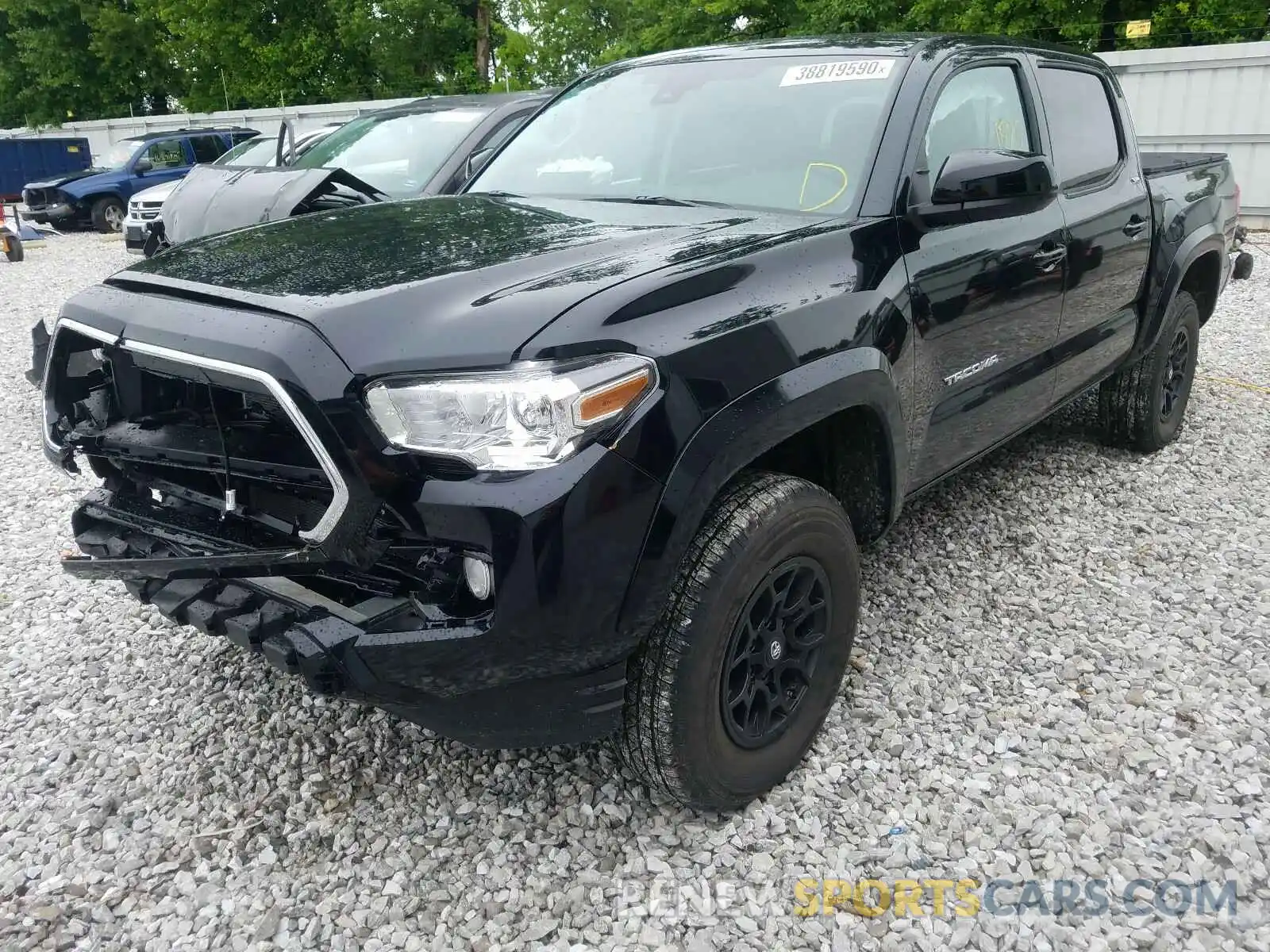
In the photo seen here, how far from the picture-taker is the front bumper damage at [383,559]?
183 cm

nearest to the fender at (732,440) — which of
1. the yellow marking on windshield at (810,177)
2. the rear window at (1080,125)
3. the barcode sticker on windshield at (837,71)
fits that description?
the yellow marking on windshield at (810,177)

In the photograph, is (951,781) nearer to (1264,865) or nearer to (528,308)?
(1264,865)

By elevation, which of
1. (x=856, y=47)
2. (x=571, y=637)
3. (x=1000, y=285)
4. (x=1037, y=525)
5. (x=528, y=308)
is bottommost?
(x=1037, y=525)

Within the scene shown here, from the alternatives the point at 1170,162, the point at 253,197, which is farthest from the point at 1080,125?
the point at 253,197

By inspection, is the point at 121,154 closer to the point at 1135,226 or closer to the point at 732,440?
the point at 1135,226

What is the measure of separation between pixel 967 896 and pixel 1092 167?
293 centimetres

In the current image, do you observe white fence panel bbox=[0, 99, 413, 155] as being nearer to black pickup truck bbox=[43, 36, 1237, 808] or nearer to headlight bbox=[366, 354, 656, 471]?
black pickup truck bbox=[43, 36, 1237, 808]

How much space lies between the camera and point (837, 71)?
3049 millimetres

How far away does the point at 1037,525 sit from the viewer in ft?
13.4

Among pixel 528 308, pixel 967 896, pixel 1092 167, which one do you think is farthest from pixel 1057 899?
pixel 1092 167

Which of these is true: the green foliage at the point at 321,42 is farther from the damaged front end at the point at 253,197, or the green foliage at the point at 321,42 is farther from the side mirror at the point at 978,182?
the side mirror at the point at 978,182

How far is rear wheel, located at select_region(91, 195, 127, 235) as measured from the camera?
56.9 ft

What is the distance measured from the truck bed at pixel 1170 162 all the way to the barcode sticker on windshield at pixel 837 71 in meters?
1.95

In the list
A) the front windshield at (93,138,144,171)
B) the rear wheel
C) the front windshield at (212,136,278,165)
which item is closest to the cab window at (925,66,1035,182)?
the front windshield at (212,136,278,165)
